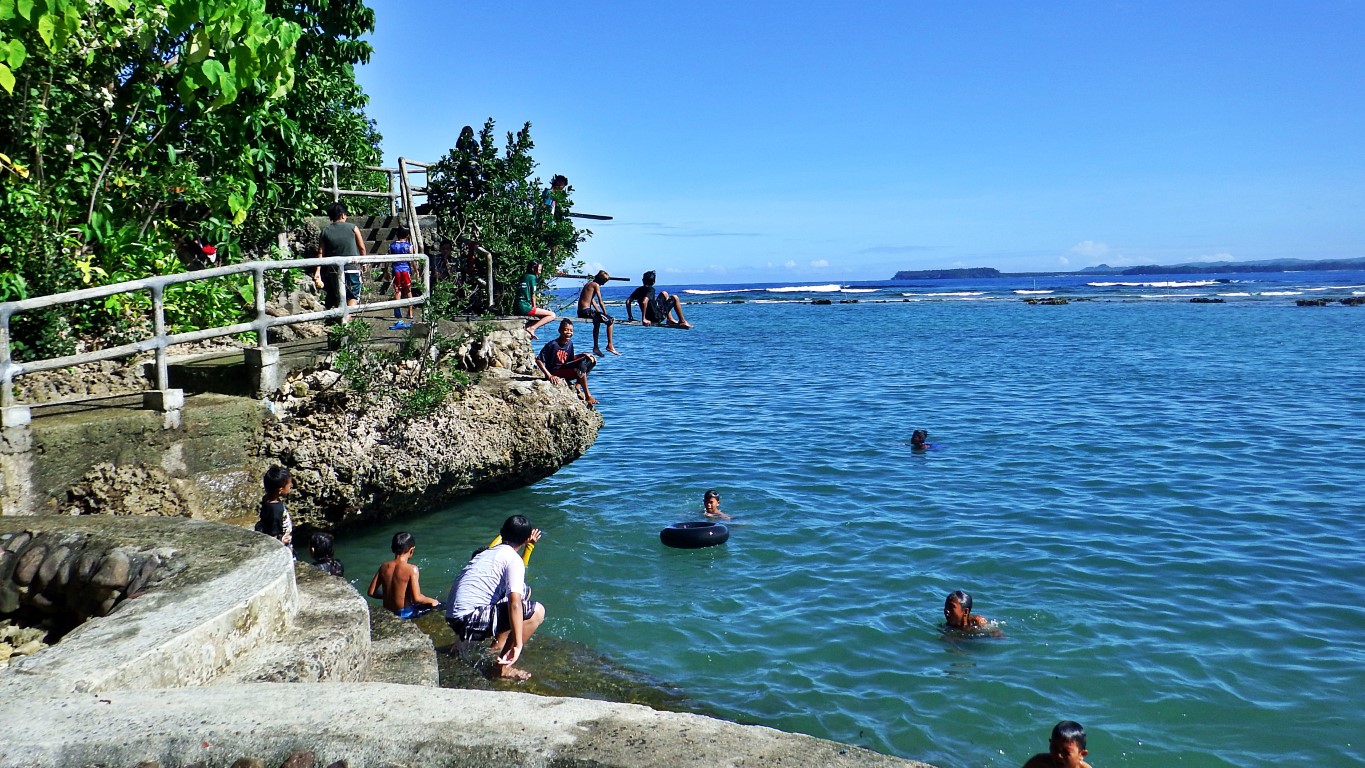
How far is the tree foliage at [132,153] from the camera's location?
888 centimetres

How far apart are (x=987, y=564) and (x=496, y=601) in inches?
230

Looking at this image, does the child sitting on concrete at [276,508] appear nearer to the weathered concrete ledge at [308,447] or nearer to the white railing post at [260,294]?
the weathered concrete ledge at [308,447]

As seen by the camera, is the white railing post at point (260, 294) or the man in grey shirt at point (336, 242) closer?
the white railing post at point (260, 294)

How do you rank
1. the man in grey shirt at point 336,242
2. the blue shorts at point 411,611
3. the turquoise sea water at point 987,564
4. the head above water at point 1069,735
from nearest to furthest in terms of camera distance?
the head above water at point 1069,735, the turquoise sea water at point 987,564, the blue shorts at point 411,611, the man in grey shirt at point 336,242

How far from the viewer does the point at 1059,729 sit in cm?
638

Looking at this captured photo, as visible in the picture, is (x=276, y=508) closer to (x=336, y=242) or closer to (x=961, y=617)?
(x=336, y=242)

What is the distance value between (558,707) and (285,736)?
118 cm

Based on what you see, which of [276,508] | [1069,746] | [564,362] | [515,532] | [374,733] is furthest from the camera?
[564,362]

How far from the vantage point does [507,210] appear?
15.9m

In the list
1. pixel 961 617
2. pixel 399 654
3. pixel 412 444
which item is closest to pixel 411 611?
pixel 399 654

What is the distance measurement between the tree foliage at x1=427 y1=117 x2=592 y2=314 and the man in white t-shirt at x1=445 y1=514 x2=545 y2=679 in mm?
8249

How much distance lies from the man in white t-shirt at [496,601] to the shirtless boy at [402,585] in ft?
3.48

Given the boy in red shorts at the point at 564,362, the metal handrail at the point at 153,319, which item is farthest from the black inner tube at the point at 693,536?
the metal handrail at the point at 153,319

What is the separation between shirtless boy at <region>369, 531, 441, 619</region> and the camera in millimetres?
8781
